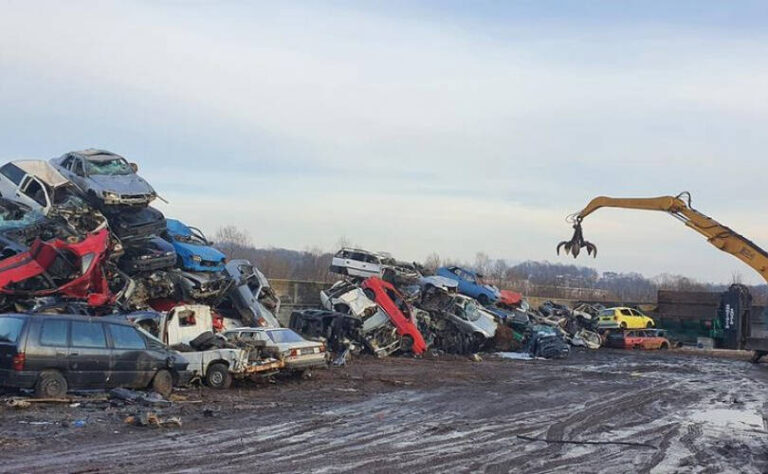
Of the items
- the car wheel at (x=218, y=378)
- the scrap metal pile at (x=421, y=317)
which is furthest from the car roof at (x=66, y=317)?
the scrap metal pile at (x=421, y=317)

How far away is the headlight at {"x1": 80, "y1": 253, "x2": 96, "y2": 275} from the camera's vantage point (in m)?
19.5

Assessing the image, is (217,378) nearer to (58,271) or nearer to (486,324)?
(58,271)

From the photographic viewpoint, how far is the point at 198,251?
2372 centimetres

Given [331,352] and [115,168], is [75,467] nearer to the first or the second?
[331,352]

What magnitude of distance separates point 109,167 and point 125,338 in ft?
37.7

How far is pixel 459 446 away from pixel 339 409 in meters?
3.76

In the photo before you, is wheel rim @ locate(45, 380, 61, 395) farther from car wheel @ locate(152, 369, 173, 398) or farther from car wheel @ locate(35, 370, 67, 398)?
car wheel @ locate(152, 369, 173, 398)

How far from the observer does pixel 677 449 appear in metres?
11.3

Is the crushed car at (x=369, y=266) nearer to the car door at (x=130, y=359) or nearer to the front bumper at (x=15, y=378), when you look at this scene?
the car door at (x=130, y=359)

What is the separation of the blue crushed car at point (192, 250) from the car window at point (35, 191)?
12.9ft

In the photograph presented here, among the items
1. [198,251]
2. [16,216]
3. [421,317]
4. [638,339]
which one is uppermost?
[16,216]

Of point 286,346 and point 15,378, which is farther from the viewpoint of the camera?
point 286,346

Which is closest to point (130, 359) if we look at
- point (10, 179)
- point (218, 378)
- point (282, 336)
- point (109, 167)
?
point (218, 378)

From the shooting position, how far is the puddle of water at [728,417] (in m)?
14.2
